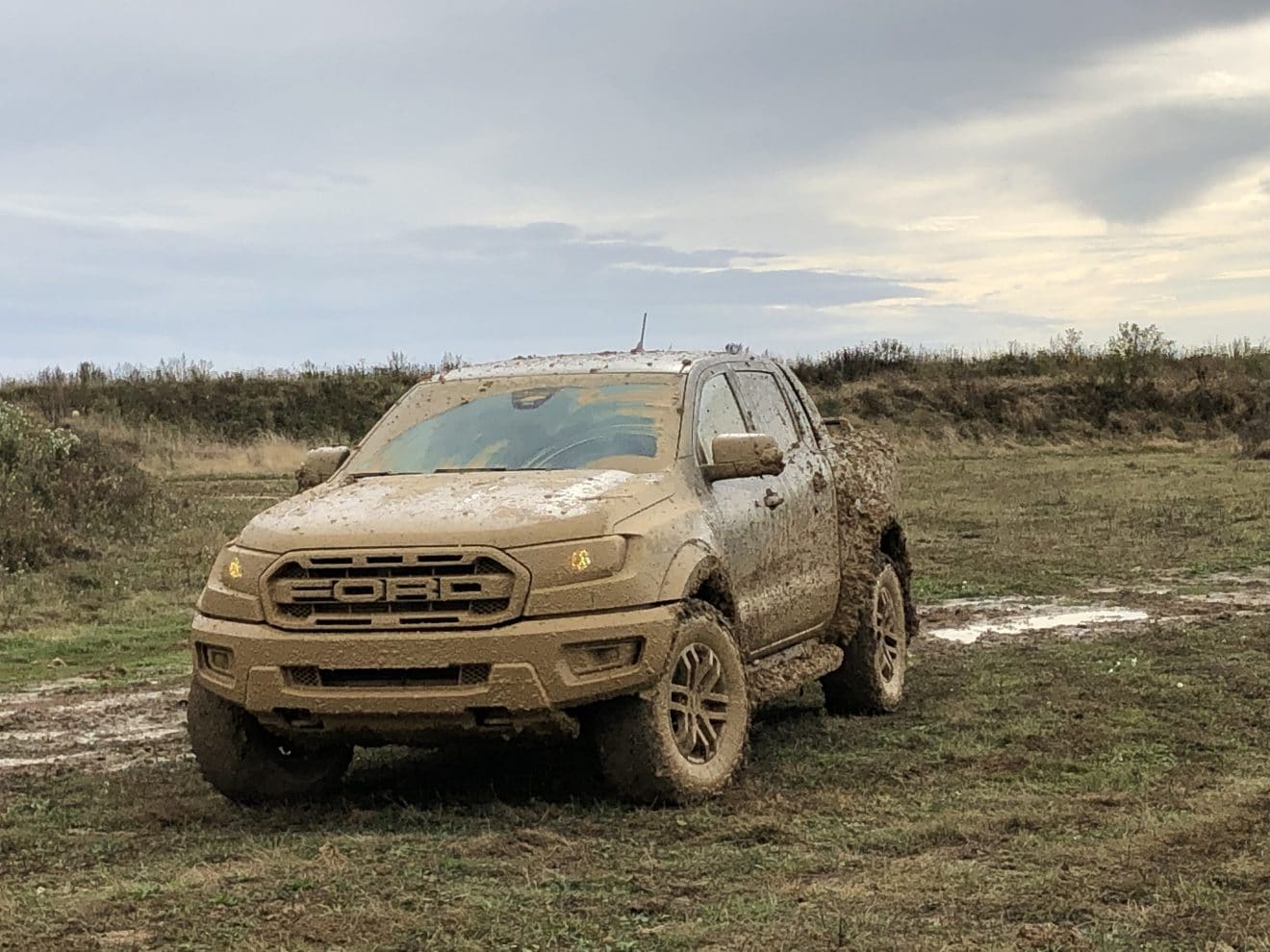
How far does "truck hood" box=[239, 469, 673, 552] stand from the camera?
19.4ft

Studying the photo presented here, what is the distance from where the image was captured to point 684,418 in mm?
7109

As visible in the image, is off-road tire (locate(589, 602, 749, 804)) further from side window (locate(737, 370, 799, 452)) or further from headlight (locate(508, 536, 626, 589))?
side window (locate(737, 370, 799, 452))

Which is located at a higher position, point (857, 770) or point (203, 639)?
point (203, 639)

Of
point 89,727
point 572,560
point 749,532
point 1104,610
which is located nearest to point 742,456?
point 749,532

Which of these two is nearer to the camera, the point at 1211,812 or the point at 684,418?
the point at 1211,812

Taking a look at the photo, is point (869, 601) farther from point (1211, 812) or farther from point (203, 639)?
point (203, 639)

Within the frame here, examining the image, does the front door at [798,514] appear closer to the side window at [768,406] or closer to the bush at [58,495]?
the side window at [768,406]

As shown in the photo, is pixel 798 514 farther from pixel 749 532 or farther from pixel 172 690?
pixel 172 690

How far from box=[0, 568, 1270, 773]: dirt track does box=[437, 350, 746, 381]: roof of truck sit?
240cm

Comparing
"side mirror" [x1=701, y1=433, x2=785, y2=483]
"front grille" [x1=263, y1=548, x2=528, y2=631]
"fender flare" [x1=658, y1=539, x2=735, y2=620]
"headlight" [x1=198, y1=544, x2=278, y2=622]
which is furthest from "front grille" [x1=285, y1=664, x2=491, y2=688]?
"side mirror" [x1=701, y1=433, x2=785, y2=483]

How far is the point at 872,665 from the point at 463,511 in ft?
10.0

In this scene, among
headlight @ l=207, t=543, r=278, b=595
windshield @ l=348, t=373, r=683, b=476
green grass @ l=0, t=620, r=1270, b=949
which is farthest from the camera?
windshield @ l=348, t=373, r=683, b=476

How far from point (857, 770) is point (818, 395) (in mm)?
39672

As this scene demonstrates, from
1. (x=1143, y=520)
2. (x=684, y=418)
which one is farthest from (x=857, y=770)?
(x=1143, y=520)
